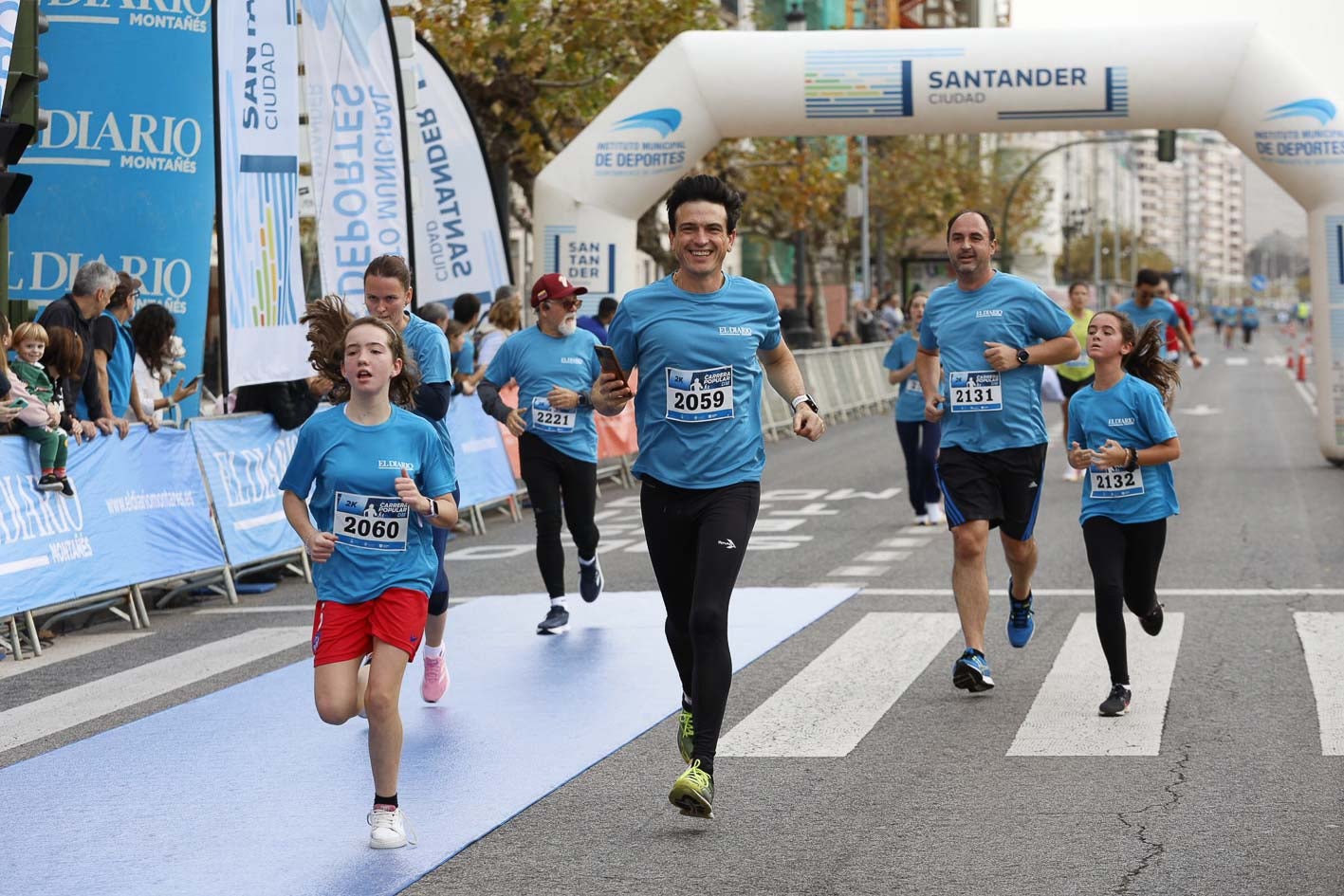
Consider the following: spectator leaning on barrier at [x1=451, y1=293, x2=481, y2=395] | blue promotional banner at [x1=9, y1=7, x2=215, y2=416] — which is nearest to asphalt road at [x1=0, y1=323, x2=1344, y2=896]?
spectator leaning on barrier at [x1=451, y1=293, x2=481, y2=395]

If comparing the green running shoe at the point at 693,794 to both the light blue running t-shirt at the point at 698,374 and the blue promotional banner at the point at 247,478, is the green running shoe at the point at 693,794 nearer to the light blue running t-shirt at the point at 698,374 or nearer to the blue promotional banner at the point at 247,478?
the light blue running t-shirt at the point at 698,374

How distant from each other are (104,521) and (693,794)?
6.14m

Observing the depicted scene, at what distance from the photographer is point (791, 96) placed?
20000 mm

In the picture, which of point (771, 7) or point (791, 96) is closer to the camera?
point (791, 96)

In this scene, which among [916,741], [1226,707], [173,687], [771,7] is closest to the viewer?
[916,741]

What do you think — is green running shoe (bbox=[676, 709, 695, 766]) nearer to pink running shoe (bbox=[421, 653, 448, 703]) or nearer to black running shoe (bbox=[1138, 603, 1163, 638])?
pink running shoe (bbox=[421, 653, 448, 703])

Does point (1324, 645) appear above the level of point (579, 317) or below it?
below

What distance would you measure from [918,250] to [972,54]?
38.6 metres

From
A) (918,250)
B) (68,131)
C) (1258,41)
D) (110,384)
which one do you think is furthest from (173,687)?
(918,250)

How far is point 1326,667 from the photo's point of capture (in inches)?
347

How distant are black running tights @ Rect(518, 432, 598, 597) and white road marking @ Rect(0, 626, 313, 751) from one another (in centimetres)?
143

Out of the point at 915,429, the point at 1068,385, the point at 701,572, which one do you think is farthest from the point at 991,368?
the point at 1068,385

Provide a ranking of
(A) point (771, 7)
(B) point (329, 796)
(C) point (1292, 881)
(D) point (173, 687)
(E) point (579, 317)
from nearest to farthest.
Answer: (C) point (1292, 881)
(B) point (329, 796)
(D) point (173, 687)
(E) point (579, 317)
(A) point (771, 7)

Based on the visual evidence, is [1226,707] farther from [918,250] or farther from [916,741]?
[918,250]
